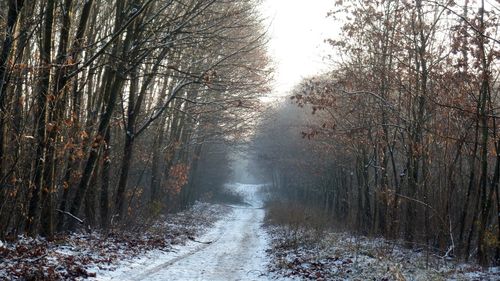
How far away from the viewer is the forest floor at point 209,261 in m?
8.39

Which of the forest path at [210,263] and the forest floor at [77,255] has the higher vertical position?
the forest floor at [77,255]

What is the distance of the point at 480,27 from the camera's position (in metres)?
10.4

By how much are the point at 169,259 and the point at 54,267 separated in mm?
4386

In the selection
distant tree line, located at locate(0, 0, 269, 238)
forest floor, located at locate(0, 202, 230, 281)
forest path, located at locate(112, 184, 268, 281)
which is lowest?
forest path, located at locate(112, 184, 268, 281)

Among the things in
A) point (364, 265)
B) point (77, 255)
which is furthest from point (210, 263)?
point (364, 265)

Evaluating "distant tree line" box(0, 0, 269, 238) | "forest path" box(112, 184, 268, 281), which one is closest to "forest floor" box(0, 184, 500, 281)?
"forest path" box(112, 184, 268, 281)

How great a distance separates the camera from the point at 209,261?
40.3ft

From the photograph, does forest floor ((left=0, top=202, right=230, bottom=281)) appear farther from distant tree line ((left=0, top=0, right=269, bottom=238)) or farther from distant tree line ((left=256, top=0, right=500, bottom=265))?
distant tree line ((left=256, top=0, right=500, bottom=265))

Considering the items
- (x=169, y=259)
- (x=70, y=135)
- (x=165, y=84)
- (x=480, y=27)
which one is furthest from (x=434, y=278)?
(x=165, y=84)

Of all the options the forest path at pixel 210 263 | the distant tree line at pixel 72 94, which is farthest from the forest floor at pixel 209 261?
the distant tree line at pixel 72 94

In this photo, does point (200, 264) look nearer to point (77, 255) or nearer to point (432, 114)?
point (77, 255)

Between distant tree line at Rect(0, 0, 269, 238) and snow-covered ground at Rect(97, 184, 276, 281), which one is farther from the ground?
distant tree line at Rect(0, 0, 269, 238)

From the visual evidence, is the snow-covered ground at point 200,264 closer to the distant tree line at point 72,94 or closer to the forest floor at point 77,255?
the forest floor at point 77,255

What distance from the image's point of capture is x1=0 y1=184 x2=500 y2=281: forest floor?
839 cm
